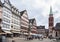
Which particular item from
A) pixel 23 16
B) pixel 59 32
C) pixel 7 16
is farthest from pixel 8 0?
pixel 59 32

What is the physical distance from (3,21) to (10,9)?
1166 centimetres

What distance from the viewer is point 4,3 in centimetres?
6850

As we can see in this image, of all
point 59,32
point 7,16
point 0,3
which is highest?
point 0,3

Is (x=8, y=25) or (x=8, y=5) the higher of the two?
(x=8, y=5)

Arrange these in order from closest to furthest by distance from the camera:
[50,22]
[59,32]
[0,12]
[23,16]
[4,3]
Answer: [0,12] < [4,3] < [23,16] < [59,32] < [50,22]

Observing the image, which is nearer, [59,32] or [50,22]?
[59,32]

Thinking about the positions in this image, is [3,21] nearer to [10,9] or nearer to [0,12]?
[0,12]

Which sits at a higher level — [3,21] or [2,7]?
→ [2,7]

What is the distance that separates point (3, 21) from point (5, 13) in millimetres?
4339

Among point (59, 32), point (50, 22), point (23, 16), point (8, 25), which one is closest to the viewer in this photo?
point (8, 25)

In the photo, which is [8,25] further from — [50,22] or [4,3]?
[50,22]

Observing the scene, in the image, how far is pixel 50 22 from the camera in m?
170

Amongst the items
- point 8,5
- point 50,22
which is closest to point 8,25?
point 8,5

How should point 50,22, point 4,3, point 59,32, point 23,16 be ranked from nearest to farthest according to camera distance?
point 4,3
point 23,16
point 59,32
point 50,22
